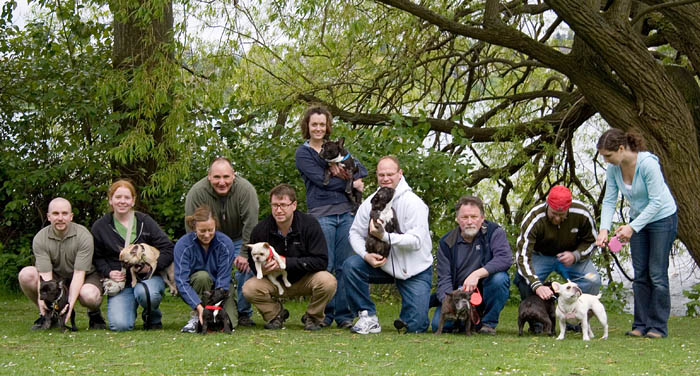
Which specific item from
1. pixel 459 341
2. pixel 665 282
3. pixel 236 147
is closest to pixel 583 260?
pixel 665 282

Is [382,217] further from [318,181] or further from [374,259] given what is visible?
[318,181]

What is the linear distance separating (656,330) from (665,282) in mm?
397

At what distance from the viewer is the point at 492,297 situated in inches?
268

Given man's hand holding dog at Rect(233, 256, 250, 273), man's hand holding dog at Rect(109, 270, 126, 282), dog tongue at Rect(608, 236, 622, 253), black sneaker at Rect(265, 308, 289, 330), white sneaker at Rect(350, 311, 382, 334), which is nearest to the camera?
dog tongue at Rect(608, 236, 622, 253)

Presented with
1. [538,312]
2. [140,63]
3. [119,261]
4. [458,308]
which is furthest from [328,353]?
[140,63]

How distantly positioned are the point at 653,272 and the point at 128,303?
13.7ft

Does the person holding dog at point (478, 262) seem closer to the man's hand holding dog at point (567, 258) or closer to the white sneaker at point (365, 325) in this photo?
the man's hand holding dog at point (567, 258)

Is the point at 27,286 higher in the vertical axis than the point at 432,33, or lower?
lower

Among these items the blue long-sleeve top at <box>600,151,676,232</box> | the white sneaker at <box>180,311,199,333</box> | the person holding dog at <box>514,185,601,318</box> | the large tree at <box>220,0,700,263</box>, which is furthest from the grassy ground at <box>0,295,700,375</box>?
the large tree at <box>220,0,700,263</box>

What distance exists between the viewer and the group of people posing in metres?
6.72

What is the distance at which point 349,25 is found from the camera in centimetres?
1059

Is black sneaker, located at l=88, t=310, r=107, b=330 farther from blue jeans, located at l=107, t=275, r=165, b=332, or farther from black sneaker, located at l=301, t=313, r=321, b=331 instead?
black sneaker, located at l=301, t=313, r=321, b=331

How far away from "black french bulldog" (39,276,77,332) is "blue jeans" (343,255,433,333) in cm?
224

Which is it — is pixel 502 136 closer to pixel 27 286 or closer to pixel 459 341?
pixel 459 341
